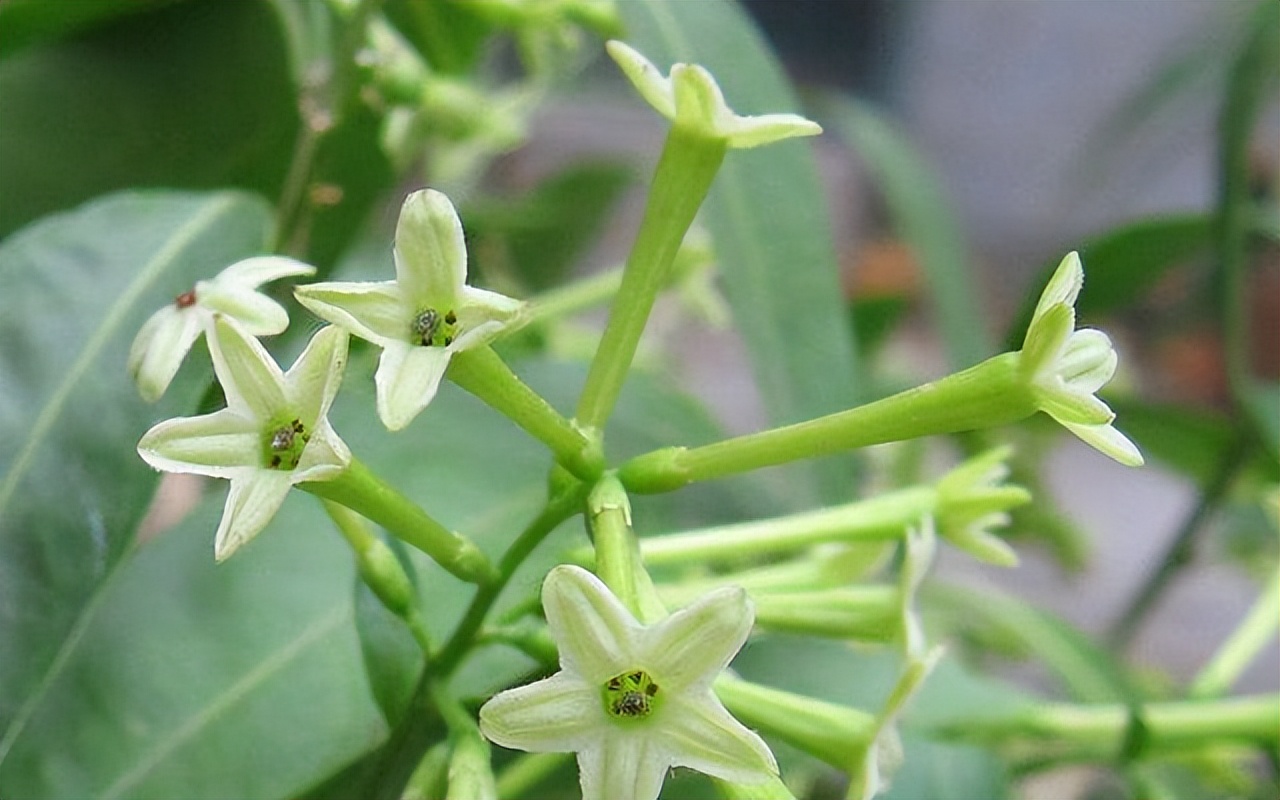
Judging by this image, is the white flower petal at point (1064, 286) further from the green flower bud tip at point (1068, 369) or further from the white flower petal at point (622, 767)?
the white flower petal at point (622, 767)

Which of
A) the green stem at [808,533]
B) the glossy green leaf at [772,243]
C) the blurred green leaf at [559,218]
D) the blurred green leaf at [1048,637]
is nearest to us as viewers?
the green stem at [808,533]

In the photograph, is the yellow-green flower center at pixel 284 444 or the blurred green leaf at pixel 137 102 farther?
the blurred green leaf at pixel 137 102

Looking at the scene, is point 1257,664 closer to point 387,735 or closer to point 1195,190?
point 1195,190

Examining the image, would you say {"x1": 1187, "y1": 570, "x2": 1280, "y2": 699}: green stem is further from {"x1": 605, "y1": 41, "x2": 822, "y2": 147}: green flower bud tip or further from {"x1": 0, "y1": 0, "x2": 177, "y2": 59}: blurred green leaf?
{"x1": 0, "y1": 0, "x2": 177, "y2": 59}: blurred green leaf

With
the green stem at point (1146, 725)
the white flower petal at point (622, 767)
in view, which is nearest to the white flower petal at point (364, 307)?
the white flower petal at point (622, 767)

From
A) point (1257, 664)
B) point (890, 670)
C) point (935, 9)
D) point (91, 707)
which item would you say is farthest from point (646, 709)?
point (935, 9)

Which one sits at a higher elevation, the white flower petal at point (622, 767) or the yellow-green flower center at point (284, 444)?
the yellow-green flower center at point (284, 444)

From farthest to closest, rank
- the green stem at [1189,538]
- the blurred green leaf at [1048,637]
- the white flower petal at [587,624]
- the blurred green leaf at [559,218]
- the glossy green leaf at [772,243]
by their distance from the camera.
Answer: the blurred green leaf at [559,218] < the green stem at [1189,538] < the blurred green leaf at [1048,637] < the glossy green leaf at [772,243] < the white flower petal at [587,624]
